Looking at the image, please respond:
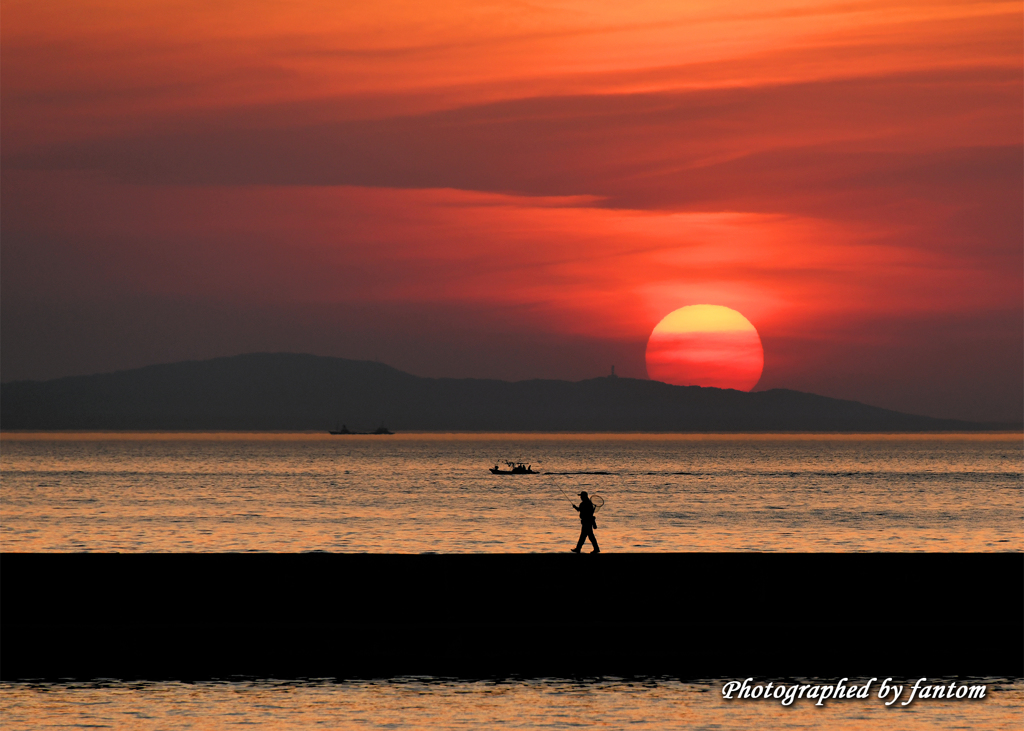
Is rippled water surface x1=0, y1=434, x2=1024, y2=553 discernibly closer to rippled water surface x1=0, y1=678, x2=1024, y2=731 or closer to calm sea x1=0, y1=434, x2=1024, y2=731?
calm sea x1=0, y1=434, x2=1024, y2=731

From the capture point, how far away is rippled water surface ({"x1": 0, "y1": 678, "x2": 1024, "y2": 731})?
1798cm

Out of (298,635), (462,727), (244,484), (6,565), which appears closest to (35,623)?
(6,565)

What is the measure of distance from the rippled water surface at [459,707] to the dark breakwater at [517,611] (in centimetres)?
160

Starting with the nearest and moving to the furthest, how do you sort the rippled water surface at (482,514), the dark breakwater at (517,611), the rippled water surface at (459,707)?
the rippled water surface at (459,707), the dark breakwater at (517,611), the rippled water surface at (482,514)

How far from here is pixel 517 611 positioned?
24.0 meters

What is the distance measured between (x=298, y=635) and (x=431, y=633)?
2.55 m

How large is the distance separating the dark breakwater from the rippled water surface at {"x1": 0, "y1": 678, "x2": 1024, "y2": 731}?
1597mm

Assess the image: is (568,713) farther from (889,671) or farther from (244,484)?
(244,484)

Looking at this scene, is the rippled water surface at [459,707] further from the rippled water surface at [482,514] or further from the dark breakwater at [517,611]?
the rippled water surface at [482,514]

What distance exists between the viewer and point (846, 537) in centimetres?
6388

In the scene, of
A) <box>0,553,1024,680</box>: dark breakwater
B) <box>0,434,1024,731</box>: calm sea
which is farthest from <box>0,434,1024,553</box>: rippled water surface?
<box>0,553,1024,680</box>: dark breakwater

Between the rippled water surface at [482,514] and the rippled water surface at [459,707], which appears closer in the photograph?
the rippled water surface at [459,707]

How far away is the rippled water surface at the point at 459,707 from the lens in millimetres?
17984

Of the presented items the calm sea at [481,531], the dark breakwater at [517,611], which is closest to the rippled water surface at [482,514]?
the calm sea at [481,531]
